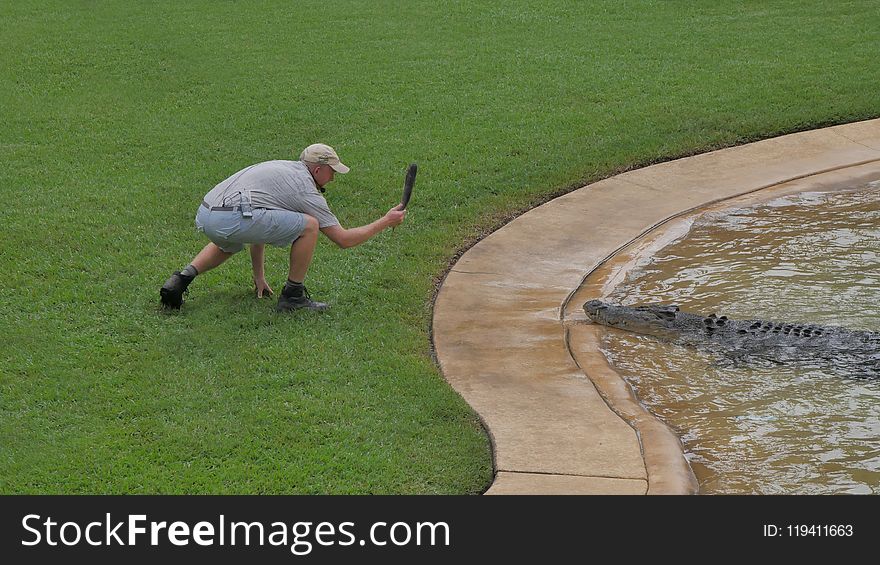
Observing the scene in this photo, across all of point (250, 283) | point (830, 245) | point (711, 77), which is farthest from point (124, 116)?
point (830, 245)

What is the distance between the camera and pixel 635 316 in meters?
7.04

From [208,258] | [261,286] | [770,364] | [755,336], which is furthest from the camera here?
[261,286]

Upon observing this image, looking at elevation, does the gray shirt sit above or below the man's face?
below

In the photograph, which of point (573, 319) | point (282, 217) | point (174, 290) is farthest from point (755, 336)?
point (174, 290)

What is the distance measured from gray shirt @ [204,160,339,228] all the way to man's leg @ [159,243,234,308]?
1.22ft

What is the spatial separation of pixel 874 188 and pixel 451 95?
436cm

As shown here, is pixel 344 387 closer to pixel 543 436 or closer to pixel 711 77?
pixel 543 436

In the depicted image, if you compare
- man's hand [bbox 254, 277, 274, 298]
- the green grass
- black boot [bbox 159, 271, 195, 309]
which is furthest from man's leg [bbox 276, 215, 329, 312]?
black boot [bbox 159, 271, 195, 309]

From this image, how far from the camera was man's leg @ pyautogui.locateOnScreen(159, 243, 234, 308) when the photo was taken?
23.1 feet

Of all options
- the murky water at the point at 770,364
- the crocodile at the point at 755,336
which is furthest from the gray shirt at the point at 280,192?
the murky water at the point at 770,364

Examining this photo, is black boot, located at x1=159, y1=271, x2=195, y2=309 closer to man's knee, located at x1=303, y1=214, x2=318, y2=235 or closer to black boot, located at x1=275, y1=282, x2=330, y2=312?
black boot, located at x1=275, y1=282, x2=330, y2=312

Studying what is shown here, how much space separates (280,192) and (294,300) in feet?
2.28

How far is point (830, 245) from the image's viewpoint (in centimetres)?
827

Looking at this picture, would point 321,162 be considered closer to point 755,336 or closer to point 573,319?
point 573,319
